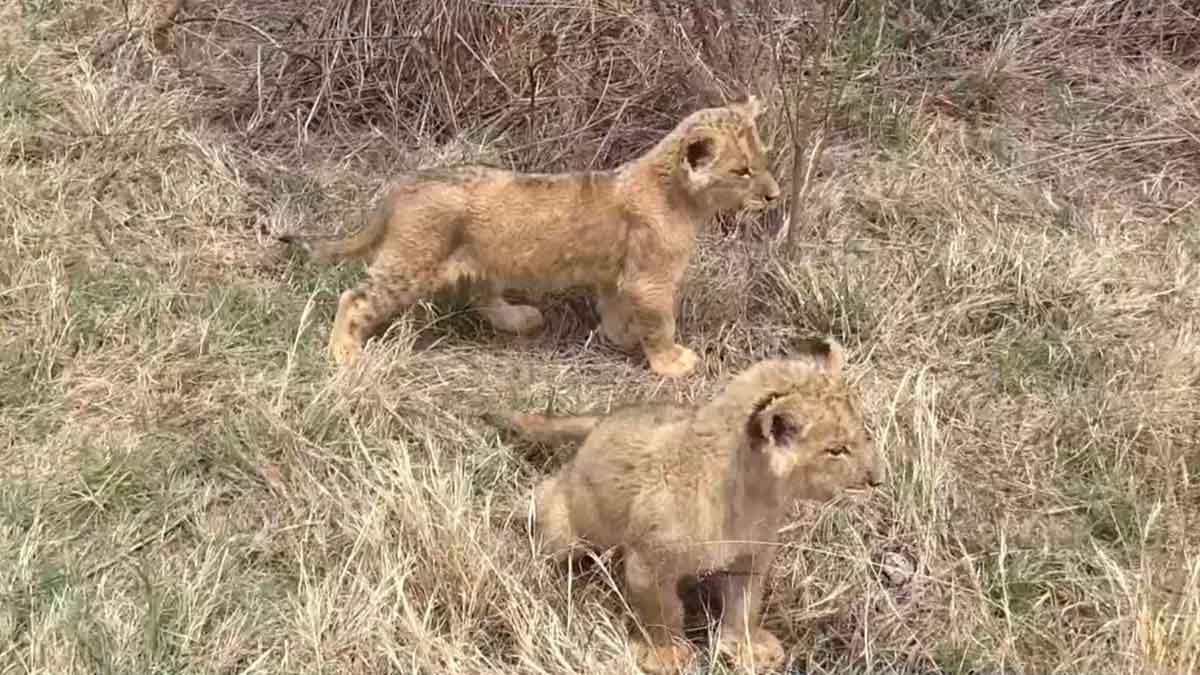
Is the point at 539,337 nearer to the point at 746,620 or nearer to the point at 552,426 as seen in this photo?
the point at 552,426

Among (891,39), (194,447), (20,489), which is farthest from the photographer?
(891,39)

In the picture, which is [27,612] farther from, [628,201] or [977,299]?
[977,299]

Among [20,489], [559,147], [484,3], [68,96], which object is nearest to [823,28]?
[559,147]

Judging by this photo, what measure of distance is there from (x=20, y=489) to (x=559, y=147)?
273 centimetres

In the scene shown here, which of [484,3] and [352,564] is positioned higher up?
[484,3]

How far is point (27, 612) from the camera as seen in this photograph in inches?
135

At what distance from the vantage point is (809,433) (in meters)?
3.21

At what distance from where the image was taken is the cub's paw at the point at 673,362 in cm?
470

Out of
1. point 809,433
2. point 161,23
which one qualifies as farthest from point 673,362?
point 161,23

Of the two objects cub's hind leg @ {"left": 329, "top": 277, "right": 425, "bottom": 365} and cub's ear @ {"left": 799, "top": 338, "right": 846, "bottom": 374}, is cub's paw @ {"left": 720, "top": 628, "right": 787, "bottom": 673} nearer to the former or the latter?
cub's ear @ {"left": 799, "top": 338, "right": 846, "bottom": 374}

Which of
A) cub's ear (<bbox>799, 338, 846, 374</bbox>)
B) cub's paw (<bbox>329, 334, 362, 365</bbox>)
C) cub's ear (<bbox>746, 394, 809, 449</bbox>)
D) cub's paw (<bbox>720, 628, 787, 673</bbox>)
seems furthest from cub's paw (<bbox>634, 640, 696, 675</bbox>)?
cub's paw (<bbox>329, 334, 362, 365</bbox>)

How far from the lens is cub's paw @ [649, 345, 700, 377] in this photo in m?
4.70

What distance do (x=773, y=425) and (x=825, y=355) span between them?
1.20ft

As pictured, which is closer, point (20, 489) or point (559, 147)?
point (20, 489)
